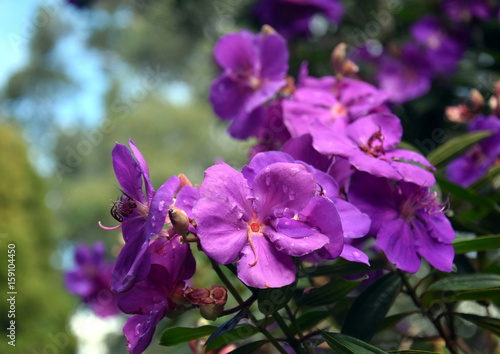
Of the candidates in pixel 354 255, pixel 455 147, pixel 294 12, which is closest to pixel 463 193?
pixel 455 147

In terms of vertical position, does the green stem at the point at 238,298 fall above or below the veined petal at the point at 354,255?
below

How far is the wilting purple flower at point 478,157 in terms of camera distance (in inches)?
40.1

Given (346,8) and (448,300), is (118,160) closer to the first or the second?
(448,300)

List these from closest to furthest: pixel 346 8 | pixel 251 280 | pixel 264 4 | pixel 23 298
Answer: pixel 251 280
pixel 264 4
pixel 346 8
pixel 23 298

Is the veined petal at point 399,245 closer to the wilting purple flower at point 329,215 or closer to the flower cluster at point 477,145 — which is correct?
the wilting purple flower at point 329,215

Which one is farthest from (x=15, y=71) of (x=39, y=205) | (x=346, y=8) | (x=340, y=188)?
(x=340, y=188)

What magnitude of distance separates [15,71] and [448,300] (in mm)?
20150

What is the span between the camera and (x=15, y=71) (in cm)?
1908

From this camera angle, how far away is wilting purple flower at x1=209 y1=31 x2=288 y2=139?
97 centimetres

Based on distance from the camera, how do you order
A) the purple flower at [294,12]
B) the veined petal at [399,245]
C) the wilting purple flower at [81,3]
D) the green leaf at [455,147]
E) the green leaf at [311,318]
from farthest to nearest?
the wilting purple flower at [81,3], the purple flower at [294,12], the green leaf at [455,147], the green leaf at [311,318], the veined petal at [399,245]

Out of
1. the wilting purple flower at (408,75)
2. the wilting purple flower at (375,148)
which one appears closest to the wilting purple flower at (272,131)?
the wilting purple flower at (375,148)

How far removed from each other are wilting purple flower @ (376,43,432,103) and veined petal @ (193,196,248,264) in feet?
3.77

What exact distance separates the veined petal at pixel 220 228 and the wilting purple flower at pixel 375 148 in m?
0.15

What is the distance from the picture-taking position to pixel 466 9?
1.69m
